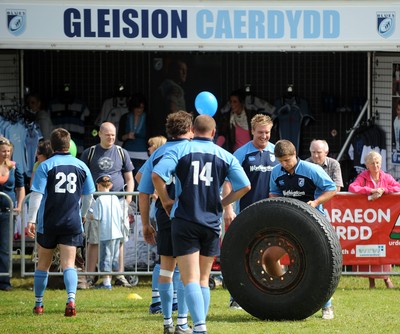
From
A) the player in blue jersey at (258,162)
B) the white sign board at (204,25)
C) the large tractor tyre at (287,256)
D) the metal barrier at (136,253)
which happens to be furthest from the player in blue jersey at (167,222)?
the white sign board at (204,25)

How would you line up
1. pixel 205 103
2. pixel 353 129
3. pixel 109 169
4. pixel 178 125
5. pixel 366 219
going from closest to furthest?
1. pixel 178 125
2. pixel 205 103
3. pixel 366 219
4. pixel 109 169
5. pixel 353 129

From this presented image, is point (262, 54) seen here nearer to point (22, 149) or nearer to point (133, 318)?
point (22, 149)

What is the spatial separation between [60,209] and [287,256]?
7.56ft

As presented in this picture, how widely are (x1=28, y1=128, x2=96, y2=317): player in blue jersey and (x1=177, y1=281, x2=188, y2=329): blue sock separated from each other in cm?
179

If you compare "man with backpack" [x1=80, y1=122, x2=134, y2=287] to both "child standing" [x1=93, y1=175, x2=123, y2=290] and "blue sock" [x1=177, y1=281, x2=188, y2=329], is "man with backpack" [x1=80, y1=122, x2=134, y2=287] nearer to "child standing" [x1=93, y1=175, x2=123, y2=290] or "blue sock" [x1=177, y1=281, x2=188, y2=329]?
"child standing" [x1=93, y1=175, x2=123, y2=290]

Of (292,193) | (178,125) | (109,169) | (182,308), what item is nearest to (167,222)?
(182,308)

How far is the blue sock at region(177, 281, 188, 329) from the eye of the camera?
9.20 meters

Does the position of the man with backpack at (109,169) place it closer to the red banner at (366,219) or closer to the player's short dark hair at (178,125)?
the red banner at (366,219)

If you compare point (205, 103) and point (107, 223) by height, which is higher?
point (205, 103)

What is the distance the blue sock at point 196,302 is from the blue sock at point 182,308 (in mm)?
500

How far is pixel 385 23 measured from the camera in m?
14.3

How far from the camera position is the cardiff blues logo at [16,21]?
1432cm

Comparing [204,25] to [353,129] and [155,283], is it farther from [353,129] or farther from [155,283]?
[155,283]

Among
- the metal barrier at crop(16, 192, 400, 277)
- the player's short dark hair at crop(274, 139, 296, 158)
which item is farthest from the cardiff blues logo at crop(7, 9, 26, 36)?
the player's short dark hair at crop(274, 139, 296, 158)
